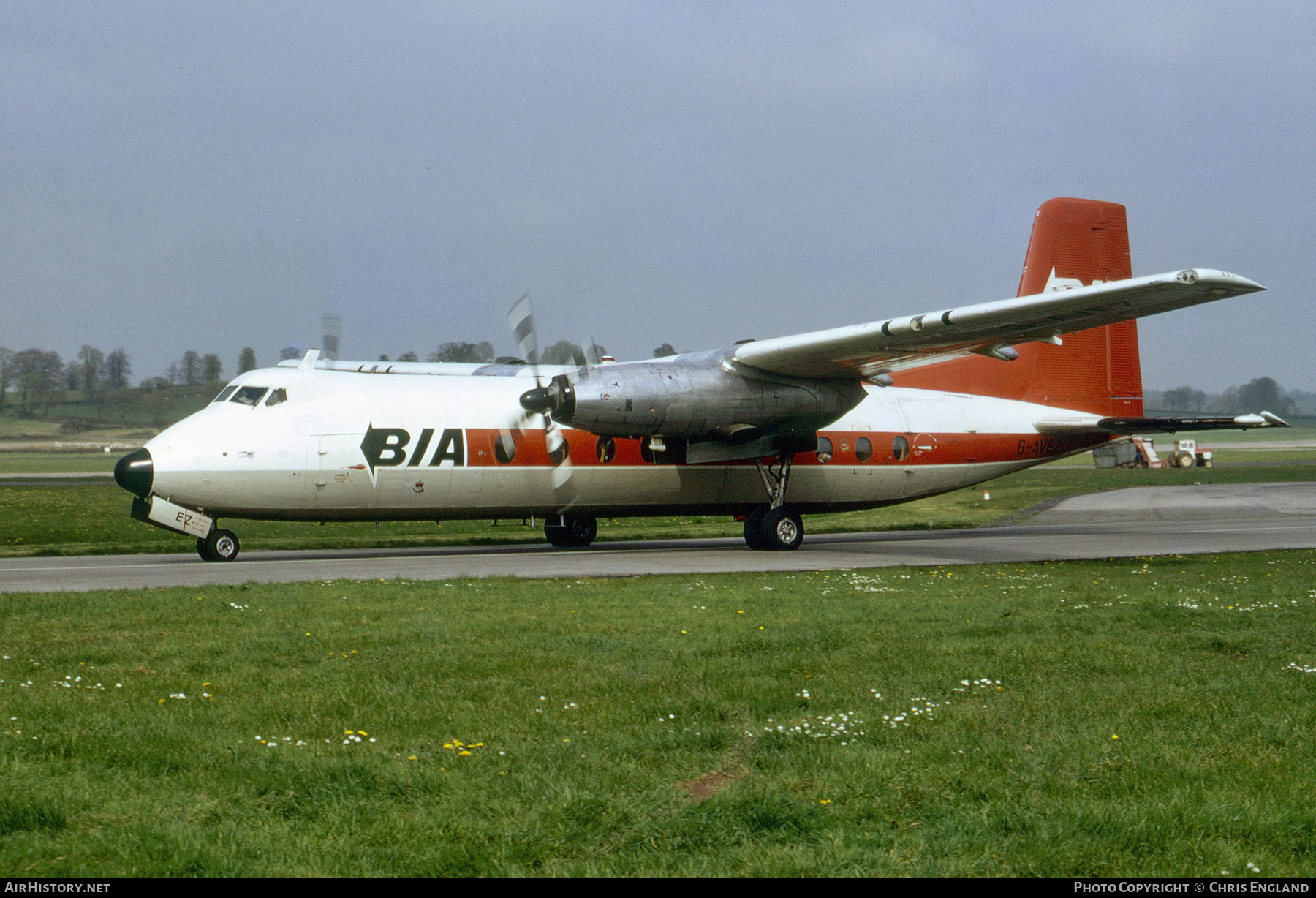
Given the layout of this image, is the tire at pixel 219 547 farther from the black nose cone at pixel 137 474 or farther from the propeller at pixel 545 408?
the propeller at pixel 545 408

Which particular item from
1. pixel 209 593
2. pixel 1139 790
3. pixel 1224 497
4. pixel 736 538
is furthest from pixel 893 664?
pixel 1224 497

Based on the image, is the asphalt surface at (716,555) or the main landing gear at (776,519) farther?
the main landing gear at (776,519)

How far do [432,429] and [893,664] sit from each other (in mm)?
12623

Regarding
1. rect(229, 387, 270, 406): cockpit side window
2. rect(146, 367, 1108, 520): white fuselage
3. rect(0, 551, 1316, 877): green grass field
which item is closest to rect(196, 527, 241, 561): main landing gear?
rect(146, 367, 1108, 520): white fuselage

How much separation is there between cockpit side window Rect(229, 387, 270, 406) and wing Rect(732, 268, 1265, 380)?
28.2 ft

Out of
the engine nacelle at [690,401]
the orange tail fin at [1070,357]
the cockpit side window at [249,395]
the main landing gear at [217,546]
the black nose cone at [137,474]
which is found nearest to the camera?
the black nose cone at [137,474]

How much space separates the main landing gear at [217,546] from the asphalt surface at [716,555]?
184mm

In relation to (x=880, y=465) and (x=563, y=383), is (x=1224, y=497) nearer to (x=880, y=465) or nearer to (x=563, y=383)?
(x=880, y=465)

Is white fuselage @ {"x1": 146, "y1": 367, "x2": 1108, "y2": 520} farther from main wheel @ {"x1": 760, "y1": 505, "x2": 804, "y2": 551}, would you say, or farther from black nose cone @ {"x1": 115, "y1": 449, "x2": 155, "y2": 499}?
main wheel @ {"x1": 760, "y1": 505, "x2": 804, "y2": 551}

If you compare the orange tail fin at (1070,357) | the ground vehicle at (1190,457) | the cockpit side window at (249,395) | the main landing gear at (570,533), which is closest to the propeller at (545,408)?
the main landing gear at (570,533)

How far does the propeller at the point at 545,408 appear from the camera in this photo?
1798cm

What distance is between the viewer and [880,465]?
23609mm

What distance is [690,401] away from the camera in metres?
19.0

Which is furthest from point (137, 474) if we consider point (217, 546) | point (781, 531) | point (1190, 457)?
point (1190, 457)
